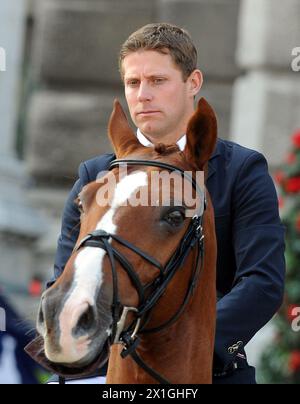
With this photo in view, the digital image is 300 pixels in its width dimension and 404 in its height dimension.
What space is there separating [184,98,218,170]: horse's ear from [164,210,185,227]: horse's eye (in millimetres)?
220

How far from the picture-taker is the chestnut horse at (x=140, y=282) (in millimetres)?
3191

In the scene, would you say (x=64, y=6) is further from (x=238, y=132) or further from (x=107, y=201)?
(x=107, y=201)

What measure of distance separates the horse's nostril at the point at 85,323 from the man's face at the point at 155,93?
0.87 m

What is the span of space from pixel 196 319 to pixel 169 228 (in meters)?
0.29

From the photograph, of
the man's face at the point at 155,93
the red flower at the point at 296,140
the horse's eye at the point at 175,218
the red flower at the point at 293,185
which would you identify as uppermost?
the man's face at the point at 155,93

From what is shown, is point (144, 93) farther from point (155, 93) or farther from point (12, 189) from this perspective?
point (12, 189)

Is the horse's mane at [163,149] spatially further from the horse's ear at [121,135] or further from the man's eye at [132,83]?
the man's eye at [132,83]

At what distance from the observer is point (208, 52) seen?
354 inches

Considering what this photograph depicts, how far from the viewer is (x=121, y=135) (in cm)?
375

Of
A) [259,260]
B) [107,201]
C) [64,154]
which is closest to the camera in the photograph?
[107,201]

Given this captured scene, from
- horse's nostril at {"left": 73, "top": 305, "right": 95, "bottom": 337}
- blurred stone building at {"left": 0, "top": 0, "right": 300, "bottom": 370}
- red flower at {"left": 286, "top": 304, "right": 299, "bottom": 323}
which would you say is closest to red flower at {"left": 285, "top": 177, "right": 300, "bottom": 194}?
red flower at {"left": 286, "top": 304, "right": 299, "bottom": 323}

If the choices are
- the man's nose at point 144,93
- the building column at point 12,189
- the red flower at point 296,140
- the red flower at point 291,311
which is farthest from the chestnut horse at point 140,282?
the building column at point 12,189

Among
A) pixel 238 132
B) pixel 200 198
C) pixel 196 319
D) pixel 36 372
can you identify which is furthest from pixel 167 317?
pixel 238 132

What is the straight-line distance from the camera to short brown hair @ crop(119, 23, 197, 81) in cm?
388
